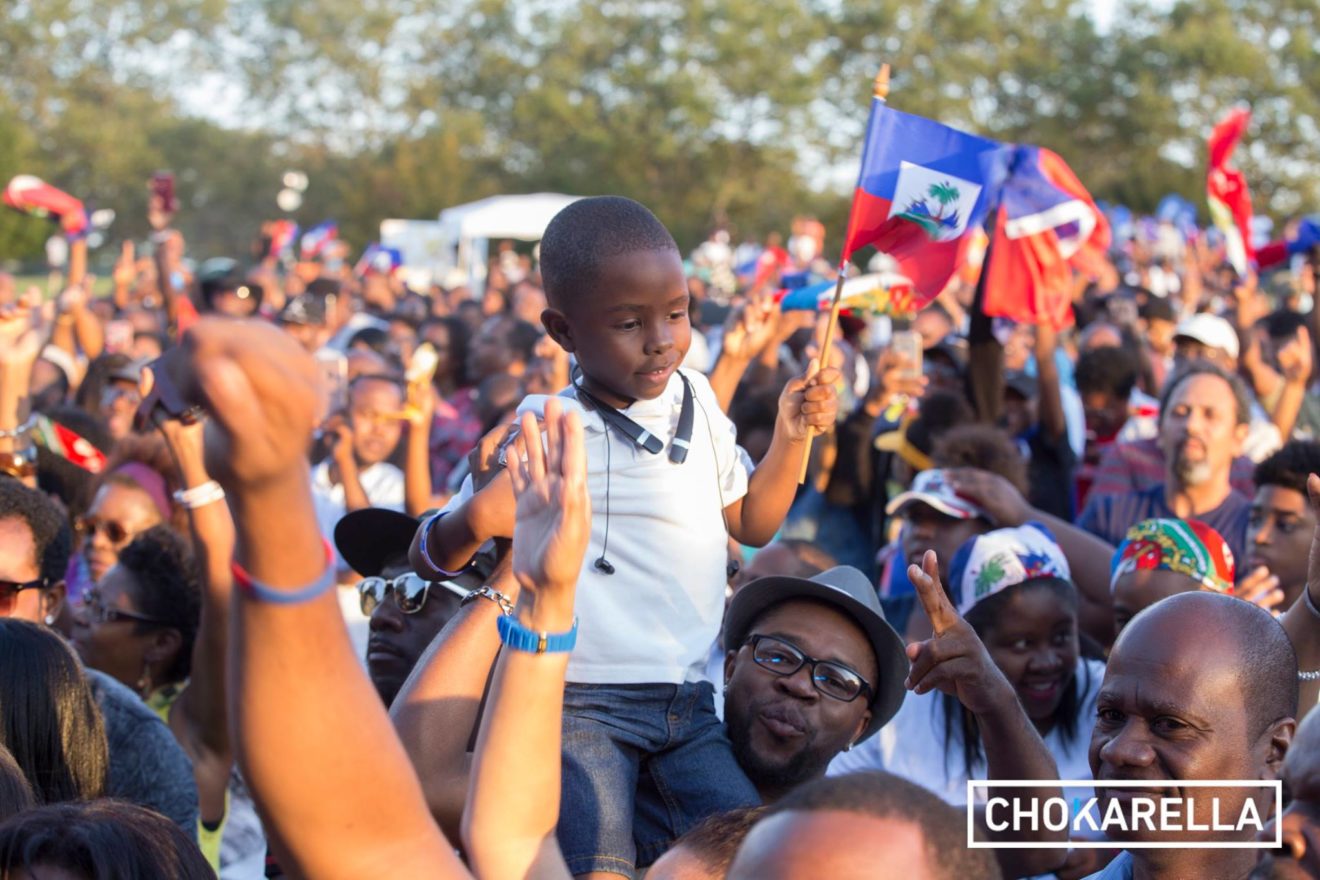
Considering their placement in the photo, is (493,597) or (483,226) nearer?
(493,597)

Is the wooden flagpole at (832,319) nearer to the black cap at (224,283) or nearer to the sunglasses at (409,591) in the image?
the sunglasses at (409,591)

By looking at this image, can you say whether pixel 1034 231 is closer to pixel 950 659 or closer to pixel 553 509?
pixel 950 659

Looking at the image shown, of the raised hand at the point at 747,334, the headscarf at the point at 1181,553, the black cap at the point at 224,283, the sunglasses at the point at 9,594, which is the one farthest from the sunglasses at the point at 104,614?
the black cap at the point at 224,283

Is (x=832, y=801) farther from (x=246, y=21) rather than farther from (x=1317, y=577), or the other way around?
(x=246, y=21)

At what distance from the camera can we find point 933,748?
14.8 feet

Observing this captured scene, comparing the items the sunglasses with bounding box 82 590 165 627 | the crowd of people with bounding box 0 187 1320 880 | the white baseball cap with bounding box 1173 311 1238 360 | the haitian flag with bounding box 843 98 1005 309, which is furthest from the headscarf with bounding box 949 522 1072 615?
the white baseball cap with bounding box 1173 311 1238 360

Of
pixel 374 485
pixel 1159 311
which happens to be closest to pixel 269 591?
pixel 374 485

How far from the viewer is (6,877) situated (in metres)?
2.60

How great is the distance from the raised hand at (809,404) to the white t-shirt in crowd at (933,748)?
1.23m

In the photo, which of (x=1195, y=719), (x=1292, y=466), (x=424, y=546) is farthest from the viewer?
(x=1292, y=466)

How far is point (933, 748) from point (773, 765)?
4.01 feet

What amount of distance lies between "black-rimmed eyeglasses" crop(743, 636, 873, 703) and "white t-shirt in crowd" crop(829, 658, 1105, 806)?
0.88m

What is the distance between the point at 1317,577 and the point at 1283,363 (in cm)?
409

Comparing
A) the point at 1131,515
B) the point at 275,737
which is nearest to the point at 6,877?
the point at 275,737
